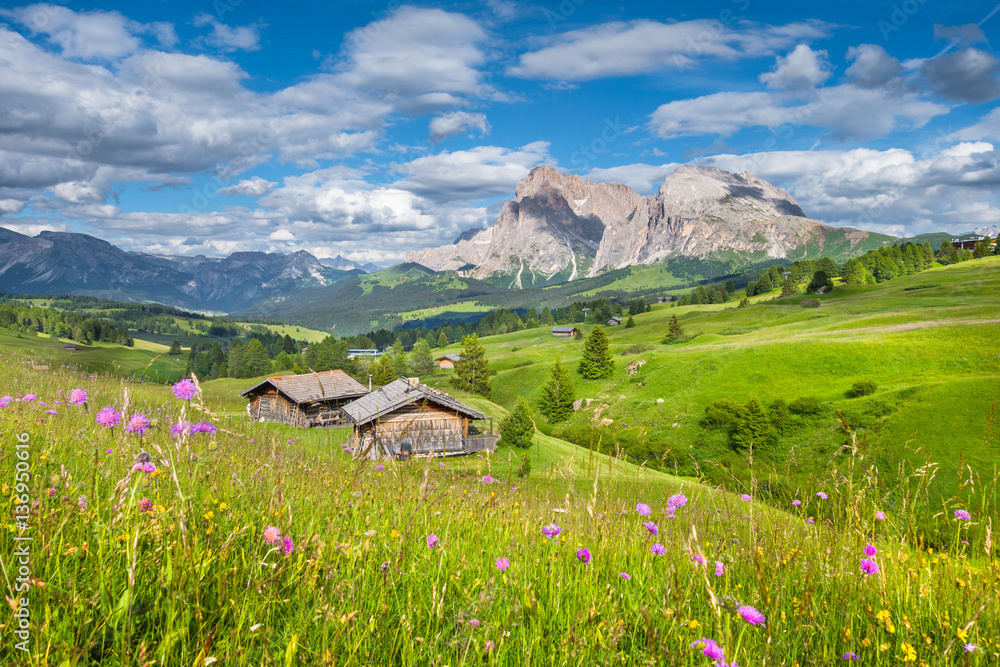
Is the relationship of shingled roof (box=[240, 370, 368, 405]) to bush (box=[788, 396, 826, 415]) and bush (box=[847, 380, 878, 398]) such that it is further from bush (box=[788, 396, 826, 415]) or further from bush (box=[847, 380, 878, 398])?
bush (box=[847, 380, 878, 398])

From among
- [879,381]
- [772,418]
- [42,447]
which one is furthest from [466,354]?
[42,447]

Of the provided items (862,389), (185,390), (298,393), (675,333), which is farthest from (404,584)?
(675,333)

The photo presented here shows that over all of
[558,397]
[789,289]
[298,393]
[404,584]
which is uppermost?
[789,289]

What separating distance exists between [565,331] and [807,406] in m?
103

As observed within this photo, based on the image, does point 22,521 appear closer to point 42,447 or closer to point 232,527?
point 232,527

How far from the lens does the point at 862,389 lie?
159 ft

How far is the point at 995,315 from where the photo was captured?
62125 millimetres

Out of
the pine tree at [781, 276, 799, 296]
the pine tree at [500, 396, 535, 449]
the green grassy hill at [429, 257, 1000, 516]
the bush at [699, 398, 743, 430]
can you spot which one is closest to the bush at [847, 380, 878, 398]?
the green grassy hill at [429, 257, 1000, 516]

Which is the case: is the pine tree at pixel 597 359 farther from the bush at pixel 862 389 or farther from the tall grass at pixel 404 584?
the tall grass at pixel 404 584

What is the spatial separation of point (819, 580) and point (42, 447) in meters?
5.81

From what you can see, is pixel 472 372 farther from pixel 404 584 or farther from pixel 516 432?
pixel 404 584

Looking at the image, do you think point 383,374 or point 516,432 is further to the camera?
point 383,374

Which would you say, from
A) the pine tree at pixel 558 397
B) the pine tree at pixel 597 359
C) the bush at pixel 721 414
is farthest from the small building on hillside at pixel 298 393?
the pine tree at pixel 597 359

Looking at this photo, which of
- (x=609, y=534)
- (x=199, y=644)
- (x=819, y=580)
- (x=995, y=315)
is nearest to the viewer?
(x=199, y=644)
